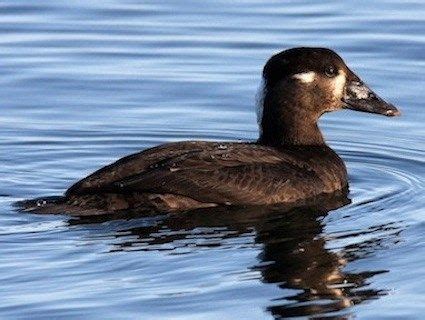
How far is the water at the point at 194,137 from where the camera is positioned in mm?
8789

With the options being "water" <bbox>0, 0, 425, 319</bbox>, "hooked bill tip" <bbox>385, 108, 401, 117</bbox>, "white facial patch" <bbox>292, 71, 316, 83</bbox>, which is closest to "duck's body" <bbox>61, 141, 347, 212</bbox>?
"water" <bbox>0, 0, 425, 319</bbox>

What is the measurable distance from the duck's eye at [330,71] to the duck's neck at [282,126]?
12.1 inches

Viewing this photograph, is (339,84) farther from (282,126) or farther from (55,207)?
(55,207)

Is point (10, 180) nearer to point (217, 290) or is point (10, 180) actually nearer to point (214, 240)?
point (214, 240)

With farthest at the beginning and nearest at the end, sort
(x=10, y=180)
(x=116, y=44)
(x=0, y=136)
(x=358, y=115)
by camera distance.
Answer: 1. (x=116, y=44)
2. (x=358, y=115)
3. (x=0, y=136)
4. (x=10, y=180)

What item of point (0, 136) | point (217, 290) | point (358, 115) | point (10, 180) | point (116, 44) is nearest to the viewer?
point (217, 290)

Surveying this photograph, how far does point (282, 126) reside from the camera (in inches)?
452

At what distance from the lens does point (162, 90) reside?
13.5 metres

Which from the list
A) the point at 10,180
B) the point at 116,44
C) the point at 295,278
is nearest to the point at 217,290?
the point at 295,278

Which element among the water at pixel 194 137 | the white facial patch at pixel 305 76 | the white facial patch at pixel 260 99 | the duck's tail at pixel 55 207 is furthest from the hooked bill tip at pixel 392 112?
the duck's tail at pixel 55 207

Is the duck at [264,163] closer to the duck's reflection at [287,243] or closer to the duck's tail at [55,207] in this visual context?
the duck's tail at [55,207]

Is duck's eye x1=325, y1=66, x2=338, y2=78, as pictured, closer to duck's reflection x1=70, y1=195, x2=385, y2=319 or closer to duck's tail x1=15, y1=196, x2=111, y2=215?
duck's reflection x1=70, y1=195, x2=385, y2=319

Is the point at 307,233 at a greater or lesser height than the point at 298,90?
lesser

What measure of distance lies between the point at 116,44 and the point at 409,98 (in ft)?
9.95
